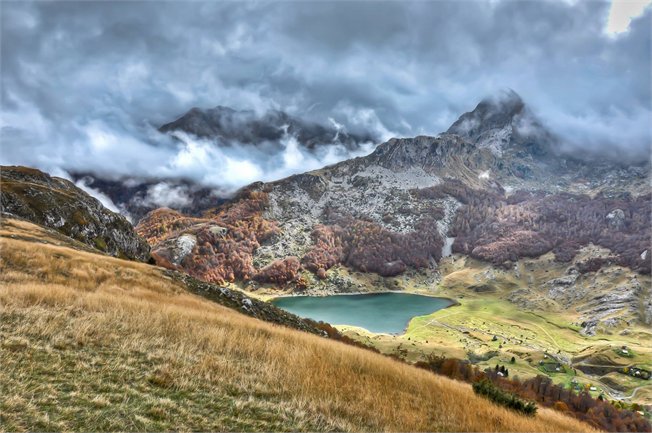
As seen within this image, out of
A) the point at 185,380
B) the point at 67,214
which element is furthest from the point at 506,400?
the point at 67,214

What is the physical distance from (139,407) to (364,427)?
5.41 meters

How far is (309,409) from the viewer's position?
31.9 feet

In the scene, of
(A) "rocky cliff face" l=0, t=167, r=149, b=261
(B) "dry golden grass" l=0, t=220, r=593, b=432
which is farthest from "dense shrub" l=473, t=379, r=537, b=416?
(A) "rocky cliff face" l=0, t=167, r=149, b=261

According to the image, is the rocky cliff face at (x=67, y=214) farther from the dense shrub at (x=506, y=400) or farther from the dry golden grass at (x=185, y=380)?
the dense shrub at (x=506, y=400)

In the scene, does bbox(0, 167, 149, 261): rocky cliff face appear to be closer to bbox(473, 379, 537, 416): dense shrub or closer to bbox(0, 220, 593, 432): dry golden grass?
bbox(0, 220, 593, 432): dry golden grass

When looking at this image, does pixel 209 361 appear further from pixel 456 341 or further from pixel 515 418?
pixel 456 341

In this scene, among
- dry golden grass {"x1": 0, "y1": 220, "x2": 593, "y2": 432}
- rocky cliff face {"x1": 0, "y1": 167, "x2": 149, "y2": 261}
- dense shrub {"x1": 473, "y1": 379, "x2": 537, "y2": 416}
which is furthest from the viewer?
rocky cliff face {"x1": 0, "y1": 167, "x2": 149, "y2": 261}

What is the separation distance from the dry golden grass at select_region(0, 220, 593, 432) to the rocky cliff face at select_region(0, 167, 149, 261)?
51213 millimetres

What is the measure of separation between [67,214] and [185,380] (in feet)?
238

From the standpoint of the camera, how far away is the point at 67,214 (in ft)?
224

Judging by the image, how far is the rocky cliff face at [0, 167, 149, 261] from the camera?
60.4 m

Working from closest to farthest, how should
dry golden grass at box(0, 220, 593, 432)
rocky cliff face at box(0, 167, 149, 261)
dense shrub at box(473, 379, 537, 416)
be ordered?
dry golden grass at box(0, 220, 593, 432)
dense shrub at box(473, 379, 537, 416)
rocky cliff face at box(0, 167, 149, 261)

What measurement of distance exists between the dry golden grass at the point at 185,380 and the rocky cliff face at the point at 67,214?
51.2 meters

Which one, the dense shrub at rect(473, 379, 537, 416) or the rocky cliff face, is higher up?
the rocky cliff face
